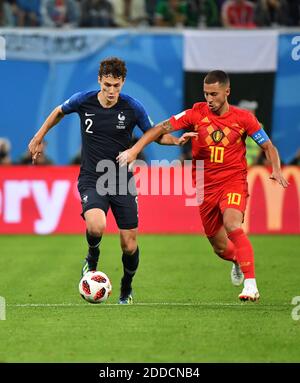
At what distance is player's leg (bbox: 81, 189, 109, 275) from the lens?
35.1ft

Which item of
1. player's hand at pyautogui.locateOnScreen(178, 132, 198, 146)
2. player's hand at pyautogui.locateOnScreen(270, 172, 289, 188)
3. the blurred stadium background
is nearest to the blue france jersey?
player's hand at pyautogui.locateOnScreen(178, 132, 198, 146)

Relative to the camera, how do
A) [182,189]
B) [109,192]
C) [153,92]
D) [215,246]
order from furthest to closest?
[153,92] < [182,189] < [215,246] < [109,192]

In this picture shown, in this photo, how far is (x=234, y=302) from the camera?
11.3 metres

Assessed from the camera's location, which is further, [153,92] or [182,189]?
Result: [153,92]

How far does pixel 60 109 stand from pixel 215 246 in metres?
Answer: 2.60

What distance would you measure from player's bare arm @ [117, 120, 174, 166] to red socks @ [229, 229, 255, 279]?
1.37m

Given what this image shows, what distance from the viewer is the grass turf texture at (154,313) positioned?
8352 millimetres

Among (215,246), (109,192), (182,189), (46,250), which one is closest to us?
(109,192)

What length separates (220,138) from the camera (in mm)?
11312

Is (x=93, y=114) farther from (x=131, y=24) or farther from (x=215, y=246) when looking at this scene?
(x=131, y=24)

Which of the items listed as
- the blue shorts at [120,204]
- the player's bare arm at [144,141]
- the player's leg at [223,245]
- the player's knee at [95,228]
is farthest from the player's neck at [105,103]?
the player's leg at [223,245]

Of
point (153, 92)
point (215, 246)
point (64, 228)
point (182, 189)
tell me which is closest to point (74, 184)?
point (64, 228)

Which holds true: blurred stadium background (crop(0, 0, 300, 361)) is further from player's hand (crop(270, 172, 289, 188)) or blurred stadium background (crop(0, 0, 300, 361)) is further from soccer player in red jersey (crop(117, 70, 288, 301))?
player's hand (crop(270, 172, 289, 188))

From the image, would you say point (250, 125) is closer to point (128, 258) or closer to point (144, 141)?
point (144, 141)
